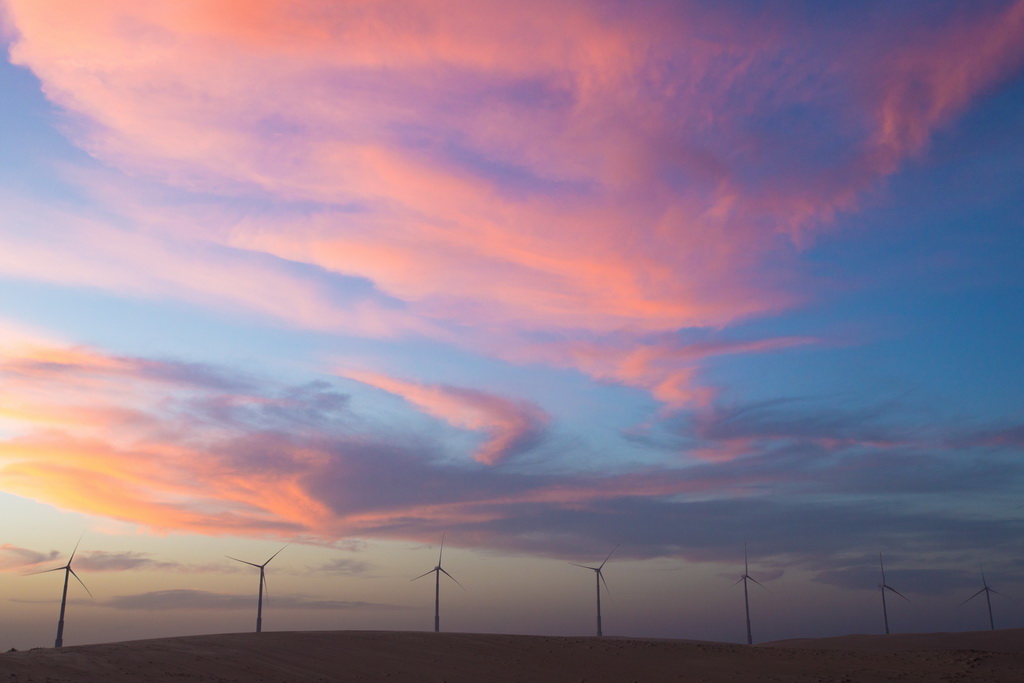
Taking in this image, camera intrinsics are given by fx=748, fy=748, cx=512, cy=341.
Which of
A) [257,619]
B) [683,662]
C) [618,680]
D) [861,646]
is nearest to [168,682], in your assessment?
[618,680]

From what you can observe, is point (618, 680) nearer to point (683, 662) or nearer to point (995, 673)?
point (683, 662)

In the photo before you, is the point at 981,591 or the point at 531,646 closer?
the point at 531,646

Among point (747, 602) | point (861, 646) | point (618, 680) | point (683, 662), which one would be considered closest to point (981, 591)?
point (747, 602)

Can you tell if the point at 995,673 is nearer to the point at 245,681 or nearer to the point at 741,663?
the point at 741,663

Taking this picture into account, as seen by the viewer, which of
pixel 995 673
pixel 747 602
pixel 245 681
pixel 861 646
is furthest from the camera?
pixel 747 602

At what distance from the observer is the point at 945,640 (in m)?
108

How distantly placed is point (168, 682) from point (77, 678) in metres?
4.85

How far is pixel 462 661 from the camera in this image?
61.1 meters

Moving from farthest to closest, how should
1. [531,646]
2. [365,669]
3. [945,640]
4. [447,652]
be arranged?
[945,640] < [531,646] < [447,652] < [365,669]

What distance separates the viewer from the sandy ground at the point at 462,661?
47.1 m

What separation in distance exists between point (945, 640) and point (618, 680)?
75999mm

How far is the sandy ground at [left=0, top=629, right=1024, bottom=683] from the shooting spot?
47062 mm

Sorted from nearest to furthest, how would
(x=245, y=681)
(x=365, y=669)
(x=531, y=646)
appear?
(x=245, y=681), (x=365, y=669), (x=531, y=646)

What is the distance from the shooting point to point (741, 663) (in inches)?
2576
